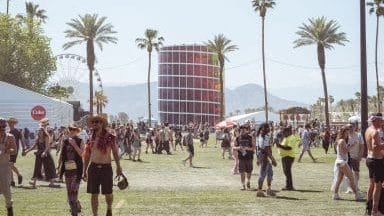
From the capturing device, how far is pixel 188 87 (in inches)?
6348

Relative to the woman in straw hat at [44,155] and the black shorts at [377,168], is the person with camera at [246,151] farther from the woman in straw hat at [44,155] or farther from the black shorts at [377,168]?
the black shorts at [377,168]

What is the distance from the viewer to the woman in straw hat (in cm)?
1916

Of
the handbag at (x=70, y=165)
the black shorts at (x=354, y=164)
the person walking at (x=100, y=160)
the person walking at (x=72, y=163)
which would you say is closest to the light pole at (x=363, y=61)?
the black shorts at (x=354, y=164)

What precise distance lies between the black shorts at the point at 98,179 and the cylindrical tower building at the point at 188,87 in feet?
488

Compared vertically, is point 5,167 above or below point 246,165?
above

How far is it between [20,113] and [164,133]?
16.2 metres

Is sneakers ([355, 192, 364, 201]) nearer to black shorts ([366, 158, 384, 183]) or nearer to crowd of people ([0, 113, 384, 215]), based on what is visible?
crowd of people ([0, 113, 384, 215])

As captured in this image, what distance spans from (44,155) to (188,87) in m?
142

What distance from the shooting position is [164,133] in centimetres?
4247

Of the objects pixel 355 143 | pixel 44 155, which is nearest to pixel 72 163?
pixel 355 143

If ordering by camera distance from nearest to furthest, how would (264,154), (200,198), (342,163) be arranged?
(342,163)
(200,198)
(264,154)

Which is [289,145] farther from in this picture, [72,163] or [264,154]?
[72,163]

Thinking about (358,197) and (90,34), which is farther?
(90,34)

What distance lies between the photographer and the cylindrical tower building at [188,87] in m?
161
